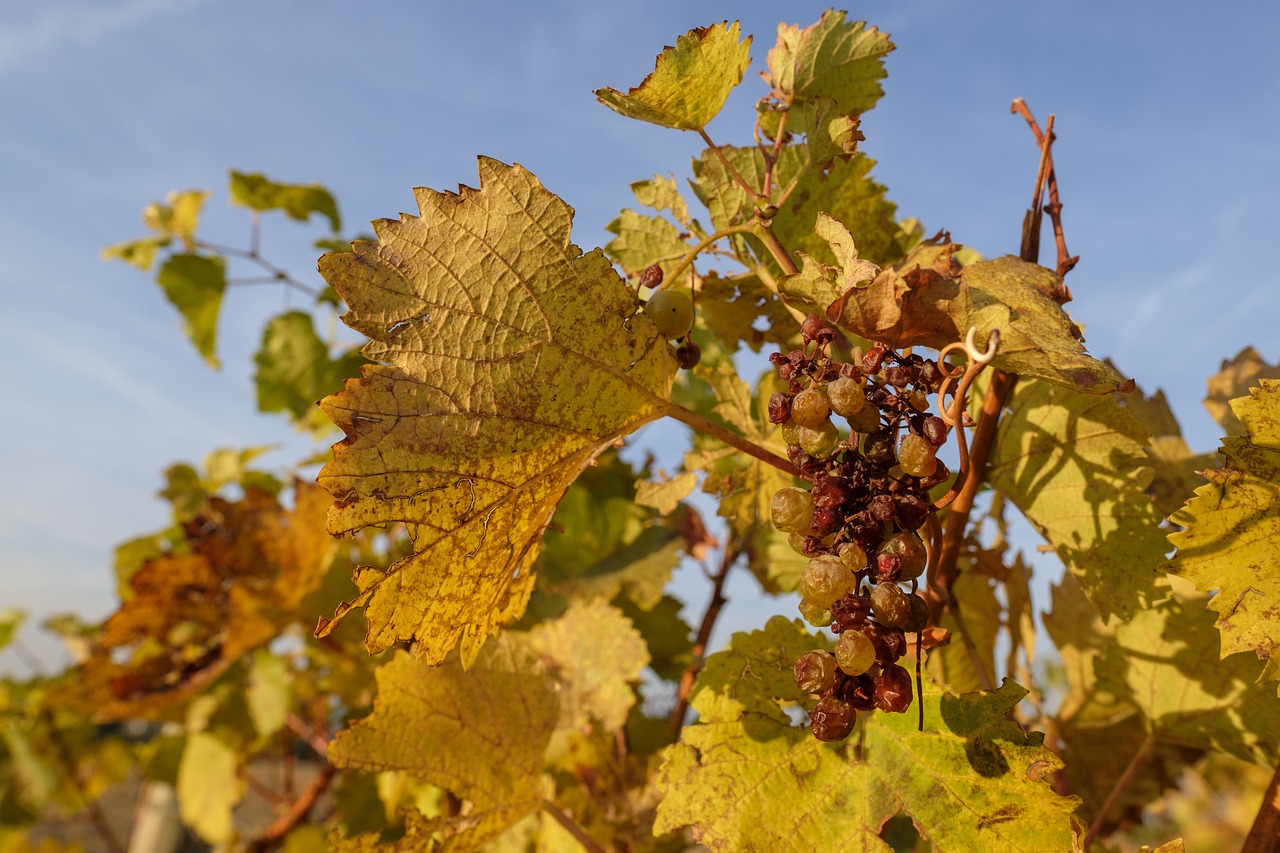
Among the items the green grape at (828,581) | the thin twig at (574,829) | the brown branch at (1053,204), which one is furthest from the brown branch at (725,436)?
the thin twig at (574,829)

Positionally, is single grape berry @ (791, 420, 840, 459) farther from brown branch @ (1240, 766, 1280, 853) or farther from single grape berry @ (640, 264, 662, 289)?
brown branch @ (1240, 766, 1280, 853)

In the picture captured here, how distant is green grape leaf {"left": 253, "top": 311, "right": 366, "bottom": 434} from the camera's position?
2674 millimetres

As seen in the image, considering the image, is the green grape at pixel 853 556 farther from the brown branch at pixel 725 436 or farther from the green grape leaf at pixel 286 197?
the green grape leaf at pixel 286 197

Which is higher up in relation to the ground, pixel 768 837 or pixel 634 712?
pixel 634 712

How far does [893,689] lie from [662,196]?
2.27ft

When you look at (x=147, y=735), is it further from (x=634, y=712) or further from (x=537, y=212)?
(x=537, y=212)

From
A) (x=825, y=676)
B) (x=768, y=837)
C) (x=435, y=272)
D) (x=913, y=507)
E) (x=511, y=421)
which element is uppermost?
(x=435, y=272)

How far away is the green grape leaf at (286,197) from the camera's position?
2.92m

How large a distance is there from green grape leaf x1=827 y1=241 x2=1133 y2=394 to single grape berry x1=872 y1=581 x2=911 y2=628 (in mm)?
201

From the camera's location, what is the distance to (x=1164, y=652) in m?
1.31

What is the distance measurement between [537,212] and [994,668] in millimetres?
1050

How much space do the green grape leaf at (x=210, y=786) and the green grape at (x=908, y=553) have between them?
2497 mm

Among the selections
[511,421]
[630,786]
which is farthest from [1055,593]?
[511,421]

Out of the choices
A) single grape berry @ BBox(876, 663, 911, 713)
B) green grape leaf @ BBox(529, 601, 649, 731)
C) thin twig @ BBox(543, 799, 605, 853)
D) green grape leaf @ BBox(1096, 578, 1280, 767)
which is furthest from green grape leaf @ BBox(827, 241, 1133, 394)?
green grape leaf @ BBox(529, 601, 649, 731)
